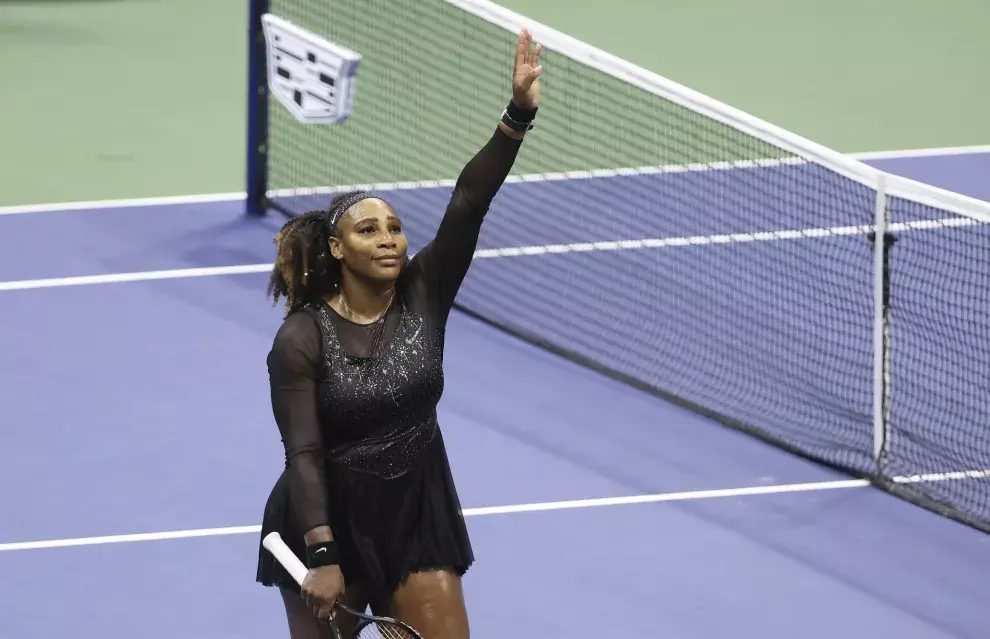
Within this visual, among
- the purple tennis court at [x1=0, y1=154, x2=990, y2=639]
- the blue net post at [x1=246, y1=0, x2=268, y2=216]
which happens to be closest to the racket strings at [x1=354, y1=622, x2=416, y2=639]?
the purple tennis court at [x1=0, y1=154, x2=990, y2=639]

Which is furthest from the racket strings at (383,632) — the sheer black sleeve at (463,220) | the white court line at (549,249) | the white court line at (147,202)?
the white court line at (147,202)

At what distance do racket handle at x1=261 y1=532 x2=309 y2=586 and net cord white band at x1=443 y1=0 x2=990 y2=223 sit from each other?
402 cm

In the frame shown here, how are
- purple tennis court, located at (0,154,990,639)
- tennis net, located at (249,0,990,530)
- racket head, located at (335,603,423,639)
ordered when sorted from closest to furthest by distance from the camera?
racket head, located at (335,603,423,639) → purple tennis court, located at (0,154,990,639) → tennis net, located at (249,0,990,530)

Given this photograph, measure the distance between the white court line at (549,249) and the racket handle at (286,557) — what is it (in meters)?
6.08

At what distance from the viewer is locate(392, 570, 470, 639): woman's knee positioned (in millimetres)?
5145

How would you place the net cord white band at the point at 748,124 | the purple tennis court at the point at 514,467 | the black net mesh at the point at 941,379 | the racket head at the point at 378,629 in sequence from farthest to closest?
the black net mesh at the point at 941,379
the net cord white band at the point at 748,124
the purple tennis court at the point at 514,467
the racket head at the point at 378,629

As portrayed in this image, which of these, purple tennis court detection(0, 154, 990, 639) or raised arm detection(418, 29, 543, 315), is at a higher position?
raised arm detection(418, 29, 543, 315)

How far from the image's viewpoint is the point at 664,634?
23.2 ft

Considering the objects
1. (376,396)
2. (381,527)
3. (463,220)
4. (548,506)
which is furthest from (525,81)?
(548,506)

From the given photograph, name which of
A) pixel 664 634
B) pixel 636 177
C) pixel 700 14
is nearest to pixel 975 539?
pixel 664 634

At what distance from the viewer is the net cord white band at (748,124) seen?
26.3ft

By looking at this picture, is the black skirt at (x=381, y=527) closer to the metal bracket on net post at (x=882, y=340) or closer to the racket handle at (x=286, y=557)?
the racket handle at (x=286, y=557)

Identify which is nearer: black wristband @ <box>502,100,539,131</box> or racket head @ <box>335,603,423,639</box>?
racket head @ <box>335,603,423,639</box>

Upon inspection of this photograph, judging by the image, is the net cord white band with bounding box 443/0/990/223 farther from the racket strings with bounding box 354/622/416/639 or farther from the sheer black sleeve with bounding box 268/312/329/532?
the racket strings with bounding box 354/622/416/639
